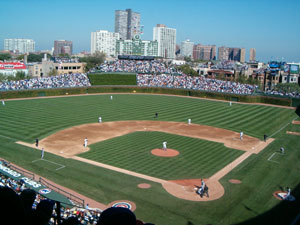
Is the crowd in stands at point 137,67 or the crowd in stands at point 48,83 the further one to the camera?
the crowd in stands at point 137,67

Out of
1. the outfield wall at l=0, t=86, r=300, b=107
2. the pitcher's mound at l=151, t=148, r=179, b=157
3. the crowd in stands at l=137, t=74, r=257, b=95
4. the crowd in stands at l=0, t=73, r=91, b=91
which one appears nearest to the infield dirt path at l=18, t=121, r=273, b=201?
the pitcher's mound at l=151, t=148, r=179, b=157

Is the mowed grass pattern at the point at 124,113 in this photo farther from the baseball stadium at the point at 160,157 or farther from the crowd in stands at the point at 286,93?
the crowd in stands at the point at 286,93

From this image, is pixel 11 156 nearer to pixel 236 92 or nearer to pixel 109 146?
pixel 109 146

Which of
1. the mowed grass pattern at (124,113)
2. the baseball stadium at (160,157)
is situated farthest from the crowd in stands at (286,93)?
the mowed grass pattern at (124,113)

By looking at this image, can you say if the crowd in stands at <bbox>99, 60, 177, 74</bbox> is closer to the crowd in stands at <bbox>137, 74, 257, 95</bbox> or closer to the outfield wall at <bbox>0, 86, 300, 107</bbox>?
the crowd in stands at <bbox>137, 74, 257, 95</bbox>

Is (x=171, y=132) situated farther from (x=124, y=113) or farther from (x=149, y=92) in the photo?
(x=149, y=92)

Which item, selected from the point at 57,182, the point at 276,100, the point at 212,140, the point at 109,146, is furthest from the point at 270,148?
the point at 276,100

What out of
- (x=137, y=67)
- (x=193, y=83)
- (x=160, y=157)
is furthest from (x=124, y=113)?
(x=137, y=67)
